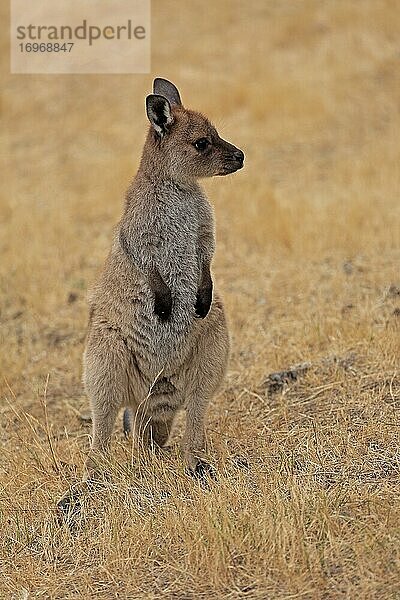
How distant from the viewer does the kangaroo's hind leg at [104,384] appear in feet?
17.4

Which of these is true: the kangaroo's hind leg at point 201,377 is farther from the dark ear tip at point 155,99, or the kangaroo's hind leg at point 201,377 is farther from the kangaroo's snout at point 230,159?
the dark ear tip at point 155,99

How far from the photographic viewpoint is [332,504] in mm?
4367

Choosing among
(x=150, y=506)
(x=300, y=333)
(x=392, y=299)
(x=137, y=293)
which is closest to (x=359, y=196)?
(x=392, y=299)

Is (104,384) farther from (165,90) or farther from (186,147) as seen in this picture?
(165,90)

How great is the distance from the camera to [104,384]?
5316 millimetres

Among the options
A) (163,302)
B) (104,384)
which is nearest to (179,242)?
(163,302)

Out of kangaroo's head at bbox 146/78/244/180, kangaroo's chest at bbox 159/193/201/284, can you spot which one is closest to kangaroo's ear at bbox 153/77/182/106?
kangaroo's head at bbox 146/78/244/180

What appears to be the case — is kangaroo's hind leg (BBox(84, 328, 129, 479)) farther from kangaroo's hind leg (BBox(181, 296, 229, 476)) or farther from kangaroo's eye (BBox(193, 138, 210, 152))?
kangaroo's eye (BBox(193, 138, 210, 152))

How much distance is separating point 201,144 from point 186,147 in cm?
9

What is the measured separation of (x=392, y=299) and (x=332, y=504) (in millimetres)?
3401

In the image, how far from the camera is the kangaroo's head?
555cm

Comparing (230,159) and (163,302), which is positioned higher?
(230,159)

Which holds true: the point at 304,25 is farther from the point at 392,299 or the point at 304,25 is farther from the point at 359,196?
the point at 392,299

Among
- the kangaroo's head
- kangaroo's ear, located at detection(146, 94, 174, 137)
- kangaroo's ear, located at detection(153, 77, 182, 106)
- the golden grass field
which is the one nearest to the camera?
the golden grass field
